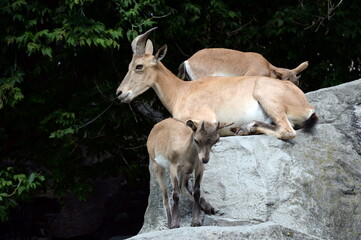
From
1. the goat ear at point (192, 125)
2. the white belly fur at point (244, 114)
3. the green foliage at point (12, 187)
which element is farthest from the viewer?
the green foliage at point (12, 187)

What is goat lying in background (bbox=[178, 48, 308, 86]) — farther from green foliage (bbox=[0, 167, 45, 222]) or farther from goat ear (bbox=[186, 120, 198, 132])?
goat ear (bbox=[186, 120, 198, 132])

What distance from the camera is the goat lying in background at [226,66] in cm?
920

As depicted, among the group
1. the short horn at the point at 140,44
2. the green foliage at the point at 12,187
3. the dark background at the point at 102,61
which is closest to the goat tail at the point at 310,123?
the short horn at the point at 140,44

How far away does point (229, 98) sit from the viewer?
8039 mm

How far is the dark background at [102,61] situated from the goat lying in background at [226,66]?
4.06 ft

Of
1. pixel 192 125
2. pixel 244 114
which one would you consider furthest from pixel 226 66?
pixel 192 125

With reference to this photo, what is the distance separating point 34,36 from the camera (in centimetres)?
1017

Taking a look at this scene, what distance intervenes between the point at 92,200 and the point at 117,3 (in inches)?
182

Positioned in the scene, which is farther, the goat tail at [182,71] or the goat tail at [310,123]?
the goat tail at [182,71]

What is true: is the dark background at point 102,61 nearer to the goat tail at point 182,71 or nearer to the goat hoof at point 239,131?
the goat tail at point 182,71

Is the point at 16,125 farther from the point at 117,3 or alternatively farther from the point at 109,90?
the point at 117,3

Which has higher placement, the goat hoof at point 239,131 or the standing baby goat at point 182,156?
the standing baby goat at point 182,156

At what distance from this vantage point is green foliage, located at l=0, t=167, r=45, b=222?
9875 mm

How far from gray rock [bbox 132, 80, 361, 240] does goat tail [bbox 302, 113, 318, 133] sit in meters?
0.06
